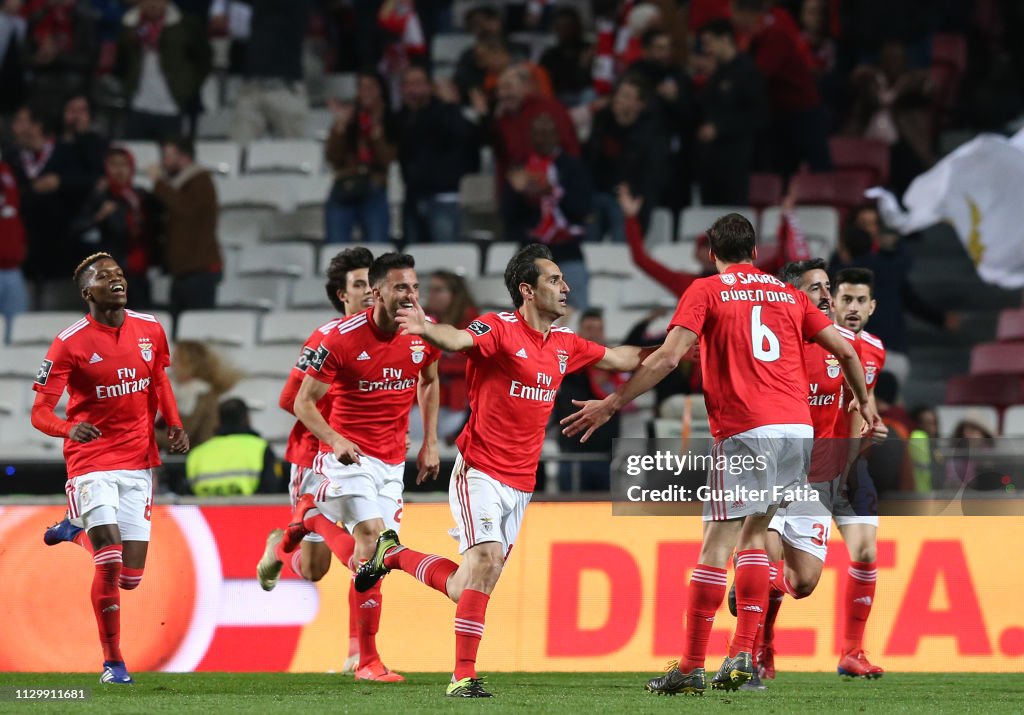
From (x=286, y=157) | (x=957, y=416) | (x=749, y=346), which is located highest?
(x=286, y=157)

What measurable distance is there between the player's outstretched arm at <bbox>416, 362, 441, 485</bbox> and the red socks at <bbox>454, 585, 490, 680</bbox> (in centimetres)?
141

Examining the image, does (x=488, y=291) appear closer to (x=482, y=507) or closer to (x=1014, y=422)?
(x=1014, y=422)

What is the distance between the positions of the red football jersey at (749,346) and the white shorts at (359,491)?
225cm

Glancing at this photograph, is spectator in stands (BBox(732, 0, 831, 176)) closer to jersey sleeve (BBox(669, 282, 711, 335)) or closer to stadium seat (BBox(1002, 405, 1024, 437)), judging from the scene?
stadium seat (BBox(1002, 405, 1024, 437))

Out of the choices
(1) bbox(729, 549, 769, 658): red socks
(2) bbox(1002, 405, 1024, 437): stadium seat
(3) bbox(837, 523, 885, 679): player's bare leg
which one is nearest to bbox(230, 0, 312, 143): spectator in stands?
(2) bbox(1002, 405, 1024, 437): stadium seat

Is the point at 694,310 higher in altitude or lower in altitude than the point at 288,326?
lower

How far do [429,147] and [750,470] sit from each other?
28.1 feet

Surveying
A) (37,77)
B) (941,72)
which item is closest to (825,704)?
(941,72)

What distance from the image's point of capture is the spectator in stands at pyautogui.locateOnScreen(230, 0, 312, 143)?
17.8 metres

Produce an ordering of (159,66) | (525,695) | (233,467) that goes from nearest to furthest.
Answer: (525,695)
(233,467)
(159,66)

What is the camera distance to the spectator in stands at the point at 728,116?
1541cm

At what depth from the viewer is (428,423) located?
9.80 m

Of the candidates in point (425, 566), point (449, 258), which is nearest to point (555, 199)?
point (449, 258)

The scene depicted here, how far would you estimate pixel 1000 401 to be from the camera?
14492mm
